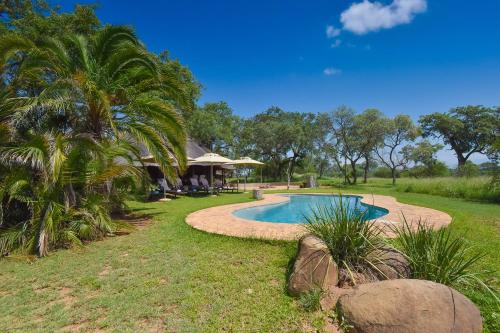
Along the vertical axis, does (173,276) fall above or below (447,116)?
below

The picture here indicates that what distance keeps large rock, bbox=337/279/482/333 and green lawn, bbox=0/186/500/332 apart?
1.29 feet

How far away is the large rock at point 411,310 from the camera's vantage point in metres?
2.43

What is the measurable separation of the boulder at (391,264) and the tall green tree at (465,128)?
38456 millimetres

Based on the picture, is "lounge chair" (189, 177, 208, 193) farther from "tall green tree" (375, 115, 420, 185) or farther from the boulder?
"tall green tree" (375, 115, 420, 185)

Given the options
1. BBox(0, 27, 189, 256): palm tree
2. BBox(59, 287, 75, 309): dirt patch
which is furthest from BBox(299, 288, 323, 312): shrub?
BBox(0, 27, 189, 256): palm tree

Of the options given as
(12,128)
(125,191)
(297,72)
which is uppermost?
(297,72)

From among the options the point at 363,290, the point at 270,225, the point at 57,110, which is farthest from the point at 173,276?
the point at 57,110

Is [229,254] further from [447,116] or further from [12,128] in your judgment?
[447,116]

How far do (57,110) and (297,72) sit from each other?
15.2 m

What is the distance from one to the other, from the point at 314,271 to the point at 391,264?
104cm

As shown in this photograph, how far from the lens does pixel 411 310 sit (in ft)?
8.21

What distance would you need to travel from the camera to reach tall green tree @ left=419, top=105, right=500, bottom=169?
3256 centimetres

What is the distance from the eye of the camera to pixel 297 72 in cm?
1827

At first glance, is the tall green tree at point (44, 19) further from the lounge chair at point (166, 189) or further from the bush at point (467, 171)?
the bush at point (467, 171)
